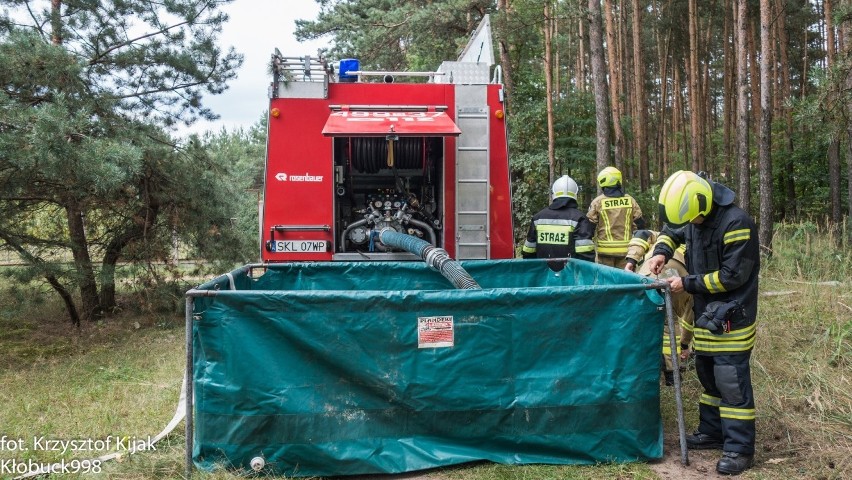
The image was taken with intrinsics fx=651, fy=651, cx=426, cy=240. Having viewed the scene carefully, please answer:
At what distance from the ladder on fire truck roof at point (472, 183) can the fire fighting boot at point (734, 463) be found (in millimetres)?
3381

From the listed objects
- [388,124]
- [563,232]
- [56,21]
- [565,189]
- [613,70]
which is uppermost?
[613,70]

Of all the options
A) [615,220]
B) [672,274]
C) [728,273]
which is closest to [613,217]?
[615,220]

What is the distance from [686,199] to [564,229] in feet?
8.69

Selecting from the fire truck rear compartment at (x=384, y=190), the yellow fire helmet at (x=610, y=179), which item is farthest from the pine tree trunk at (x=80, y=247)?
the yellow fire helmet at (x=610, y=179)

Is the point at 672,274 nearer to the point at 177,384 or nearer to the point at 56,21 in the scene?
the point at 177,384

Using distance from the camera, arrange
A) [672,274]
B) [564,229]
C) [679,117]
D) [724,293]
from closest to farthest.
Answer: [724,293]
[672,274]
[564,229]
[679,117]

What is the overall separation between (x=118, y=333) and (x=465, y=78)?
18.9ft

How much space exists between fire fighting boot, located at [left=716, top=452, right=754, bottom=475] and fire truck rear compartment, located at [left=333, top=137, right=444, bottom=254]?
3700 millimetres

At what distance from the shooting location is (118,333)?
877 cm

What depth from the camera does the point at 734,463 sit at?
12.2ft

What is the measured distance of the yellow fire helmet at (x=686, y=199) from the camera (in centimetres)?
391

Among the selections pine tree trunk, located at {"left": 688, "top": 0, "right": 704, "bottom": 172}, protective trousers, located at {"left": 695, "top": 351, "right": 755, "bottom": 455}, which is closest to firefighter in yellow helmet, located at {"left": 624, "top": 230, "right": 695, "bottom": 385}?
protective trousers, located at {"left": 695, "top": 351, "right": 755, "bottom": 455}

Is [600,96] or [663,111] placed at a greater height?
[663,111]

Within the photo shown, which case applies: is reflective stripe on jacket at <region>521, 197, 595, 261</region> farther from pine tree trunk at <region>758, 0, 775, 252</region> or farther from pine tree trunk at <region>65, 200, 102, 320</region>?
pine tree trunk at <region>758, 0, 775, 252</region>
